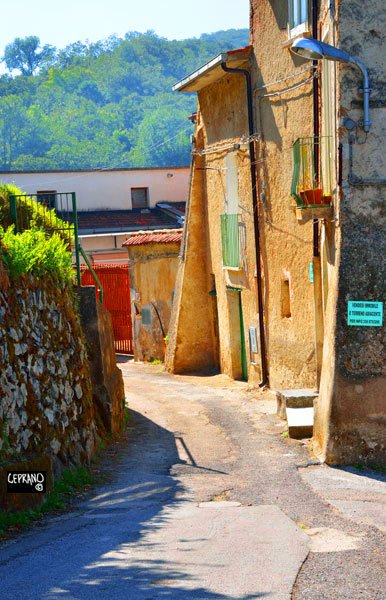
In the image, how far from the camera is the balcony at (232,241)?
2073 cm

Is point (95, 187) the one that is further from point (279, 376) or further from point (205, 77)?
point (279, 376)

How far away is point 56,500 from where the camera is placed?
10875 millimetres

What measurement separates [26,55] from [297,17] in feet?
521

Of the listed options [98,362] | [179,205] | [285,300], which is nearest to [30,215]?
[98,362]

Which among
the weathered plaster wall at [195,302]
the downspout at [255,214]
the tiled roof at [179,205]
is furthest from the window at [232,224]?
the tiled roof at [179,205]

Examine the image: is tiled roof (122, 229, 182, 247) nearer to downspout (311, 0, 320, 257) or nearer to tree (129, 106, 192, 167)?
downspout (311, 0, 320, 257)

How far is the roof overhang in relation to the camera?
1928 cm

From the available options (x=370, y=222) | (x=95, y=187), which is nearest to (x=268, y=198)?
(x=370, y=222)

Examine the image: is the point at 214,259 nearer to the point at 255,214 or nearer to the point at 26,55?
the point at 255,214

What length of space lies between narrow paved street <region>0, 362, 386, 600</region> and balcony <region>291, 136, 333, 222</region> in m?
3.38

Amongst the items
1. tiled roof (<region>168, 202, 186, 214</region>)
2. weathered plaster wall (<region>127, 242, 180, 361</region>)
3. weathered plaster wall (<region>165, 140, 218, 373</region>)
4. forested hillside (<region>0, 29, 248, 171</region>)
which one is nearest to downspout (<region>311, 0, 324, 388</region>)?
weathered plaster wall (<region>165, 140, 218, 373</region>)

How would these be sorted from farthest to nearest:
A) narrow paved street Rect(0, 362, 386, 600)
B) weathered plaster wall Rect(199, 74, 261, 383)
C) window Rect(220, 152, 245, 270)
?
window Rect(220, 152, 245, 270)
weathered plaster wall Rect(199, 74, 261, 383)
narrow paved street Rect(0, 362, 386, 600)

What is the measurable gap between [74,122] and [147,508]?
388ft

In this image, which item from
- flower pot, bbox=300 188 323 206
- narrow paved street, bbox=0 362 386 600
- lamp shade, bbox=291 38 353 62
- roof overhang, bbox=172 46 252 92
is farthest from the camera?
roof overhang, bbox=172 46 252 92
